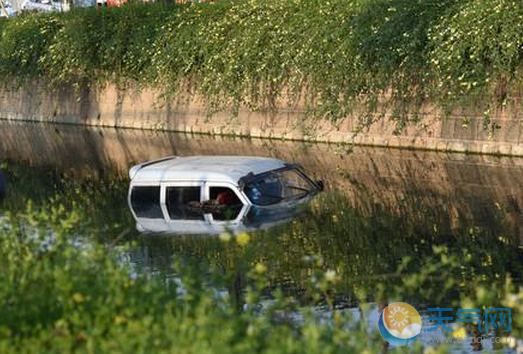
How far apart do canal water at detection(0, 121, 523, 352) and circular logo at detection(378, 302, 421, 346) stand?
0.13m

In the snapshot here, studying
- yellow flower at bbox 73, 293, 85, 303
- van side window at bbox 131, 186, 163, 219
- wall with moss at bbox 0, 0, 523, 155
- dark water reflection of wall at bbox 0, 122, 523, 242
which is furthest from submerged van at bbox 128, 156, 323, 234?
yellow flower at bbox 73, 293, 85, 303

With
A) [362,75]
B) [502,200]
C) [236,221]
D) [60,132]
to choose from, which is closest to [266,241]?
[236,221]

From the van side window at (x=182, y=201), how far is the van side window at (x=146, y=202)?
218 mm

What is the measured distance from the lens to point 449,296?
13.1 meters

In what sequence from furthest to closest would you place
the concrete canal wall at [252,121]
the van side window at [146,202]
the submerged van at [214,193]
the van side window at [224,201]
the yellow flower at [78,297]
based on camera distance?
the concrete canal wall at [252,121] → the van side window at [146,202] → the van side window at [224,201] → the submerged van at [214,193] → the yellow flower at [78,297]

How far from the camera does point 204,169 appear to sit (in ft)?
66.2

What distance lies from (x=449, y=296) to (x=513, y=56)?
40.1ft

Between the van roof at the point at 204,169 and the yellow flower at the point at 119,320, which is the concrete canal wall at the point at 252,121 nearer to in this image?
the van roof at the point at 204,169

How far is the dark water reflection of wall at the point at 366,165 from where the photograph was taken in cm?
1975

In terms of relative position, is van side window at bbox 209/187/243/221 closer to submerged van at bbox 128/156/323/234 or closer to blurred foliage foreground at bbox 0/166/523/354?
submerged van at bbox 128/156/323/234

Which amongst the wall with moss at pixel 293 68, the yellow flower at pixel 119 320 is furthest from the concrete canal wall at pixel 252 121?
the yellow flower at pixel 119 320

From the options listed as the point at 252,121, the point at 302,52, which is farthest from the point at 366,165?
the point at 252,121

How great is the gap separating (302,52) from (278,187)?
9964mm

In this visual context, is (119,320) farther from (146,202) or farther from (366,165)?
(366,165)
